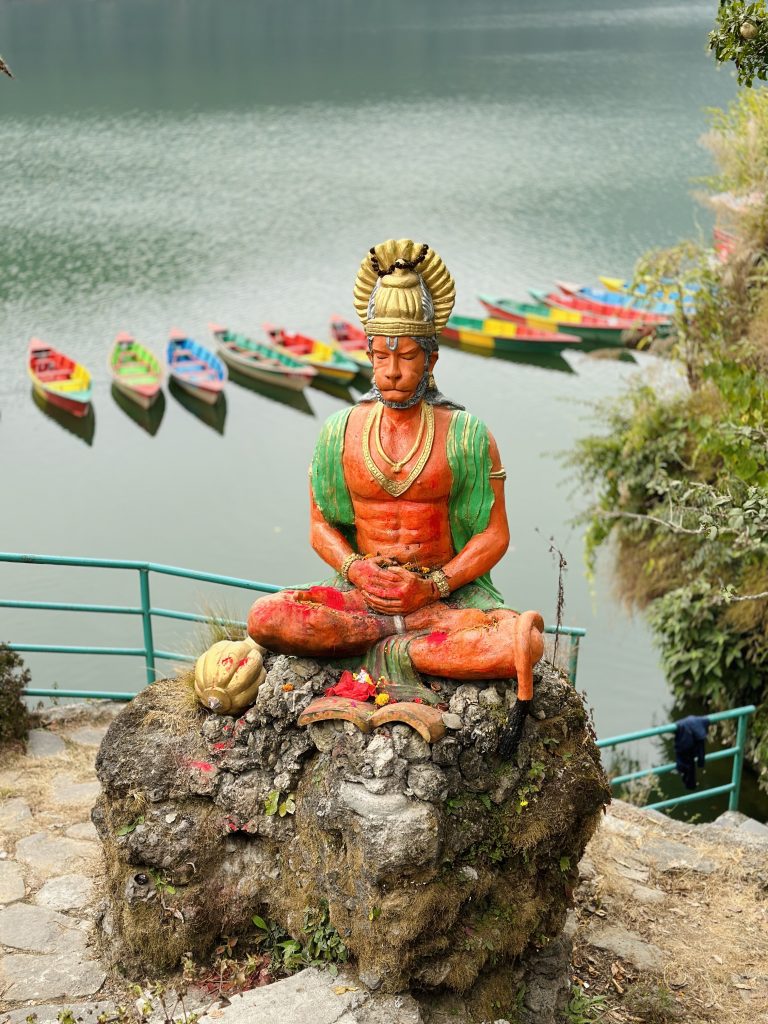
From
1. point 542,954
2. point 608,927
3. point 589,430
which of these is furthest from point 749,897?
point 589,430

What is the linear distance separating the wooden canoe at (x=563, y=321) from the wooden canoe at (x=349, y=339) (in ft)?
8.89

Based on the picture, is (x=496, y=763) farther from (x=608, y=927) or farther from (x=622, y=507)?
(x=622, y=507)

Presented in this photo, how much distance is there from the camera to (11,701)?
7992mm

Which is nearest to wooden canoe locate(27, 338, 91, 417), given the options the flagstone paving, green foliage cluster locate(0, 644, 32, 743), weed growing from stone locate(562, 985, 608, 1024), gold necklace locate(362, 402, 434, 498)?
green foliage cluster locate(0, 644, 32, 743)

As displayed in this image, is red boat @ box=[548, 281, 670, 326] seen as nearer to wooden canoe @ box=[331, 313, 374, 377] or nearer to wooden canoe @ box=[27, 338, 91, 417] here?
wooden canoe @ box=[331, 313, 374, 377]

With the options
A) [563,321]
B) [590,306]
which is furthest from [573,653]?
[590,306]

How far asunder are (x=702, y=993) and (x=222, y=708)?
9.72 ft

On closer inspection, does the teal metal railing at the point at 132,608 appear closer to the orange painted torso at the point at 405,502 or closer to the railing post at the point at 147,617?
the railing post at the point at 147,617

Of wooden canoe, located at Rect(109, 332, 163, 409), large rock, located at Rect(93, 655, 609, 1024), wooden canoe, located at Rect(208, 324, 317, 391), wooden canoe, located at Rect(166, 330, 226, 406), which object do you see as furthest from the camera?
wooden canoe, located at Rect(208, 324, 317, 391)

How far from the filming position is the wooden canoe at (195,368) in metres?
20.8

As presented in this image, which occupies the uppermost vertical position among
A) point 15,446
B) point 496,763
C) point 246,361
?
point 246,361

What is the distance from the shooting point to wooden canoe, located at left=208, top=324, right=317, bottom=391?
70.1ft

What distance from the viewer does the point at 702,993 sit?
6.50 m

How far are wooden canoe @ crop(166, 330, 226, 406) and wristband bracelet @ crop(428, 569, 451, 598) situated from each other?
15.2 meters
